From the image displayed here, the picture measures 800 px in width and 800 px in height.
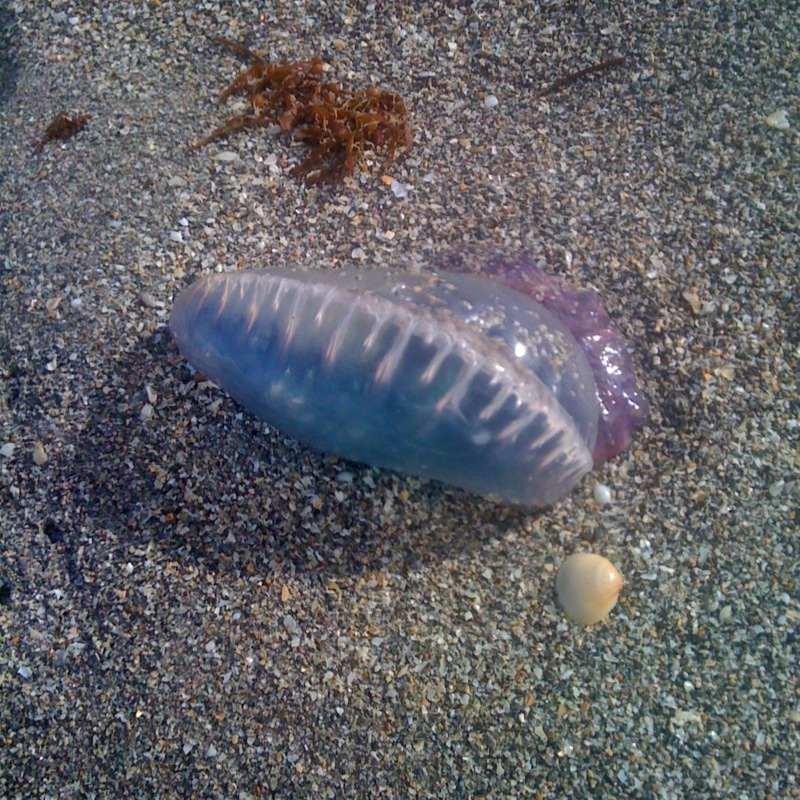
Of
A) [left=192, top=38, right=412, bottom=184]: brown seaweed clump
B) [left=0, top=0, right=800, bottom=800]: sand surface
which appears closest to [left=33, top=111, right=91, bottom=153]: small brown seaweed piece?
[left=0, top=0, right=800, bottom=800]: sand surface

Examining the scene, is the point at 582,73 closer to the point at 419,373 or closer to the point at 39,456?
the point at 419,373

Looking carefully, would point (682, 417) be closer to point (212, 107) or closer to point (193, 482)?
point (193, 482)

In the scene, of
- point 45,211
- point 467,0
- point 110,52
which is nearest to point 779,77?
point 467,0

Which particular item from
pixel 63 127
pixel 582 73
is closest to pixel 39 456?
pixel 63 127

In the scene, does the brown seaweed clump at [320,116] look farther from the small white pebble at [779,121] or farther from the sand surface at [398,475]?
the small white pebble at [779,121]

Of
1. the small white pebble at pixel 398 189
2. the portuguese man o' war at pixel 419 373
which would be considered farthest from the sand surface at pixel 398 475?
the portuguese man o' war at pixel 419 373

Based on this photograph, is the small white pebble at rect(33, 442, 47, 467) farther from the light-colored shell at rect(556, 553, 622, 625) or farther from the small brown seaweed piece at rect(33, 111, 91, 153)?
the light-colored shell at rect(556, 553, 622, 625)
